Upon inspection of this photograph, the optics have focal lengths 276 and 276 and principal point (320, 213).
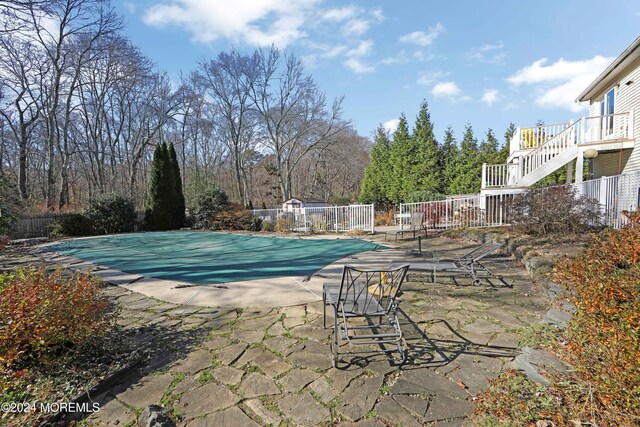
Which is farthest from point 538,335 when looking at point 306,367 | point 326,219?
point 326,219

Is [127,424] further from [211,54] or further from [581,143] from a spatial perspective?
[211,54]

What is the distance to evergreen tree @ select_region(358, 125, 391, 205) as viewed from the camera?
21922mm

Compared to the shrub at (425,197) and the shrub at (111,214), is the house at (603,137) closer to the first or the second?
the shrub at (425,197)

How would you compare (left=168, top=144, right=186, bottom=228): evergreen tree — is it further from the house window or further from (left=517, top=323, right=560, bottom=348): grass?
the house window

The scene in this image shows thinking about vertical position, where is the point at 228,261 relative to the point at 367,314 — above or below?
below

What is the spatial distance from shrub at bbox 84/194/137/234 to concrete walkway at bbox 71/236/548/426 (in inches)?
596

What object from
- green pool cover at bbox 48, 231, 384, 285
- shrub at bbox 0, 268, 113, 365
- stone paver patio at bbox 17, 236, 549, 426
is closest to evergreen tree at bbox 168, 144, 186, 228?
green pool cover at bbox 48, 231, 384, 285

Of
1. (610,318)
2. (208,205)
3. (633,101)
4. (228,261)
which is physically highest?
(633,101)

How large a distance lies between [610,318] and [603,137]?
11920mm

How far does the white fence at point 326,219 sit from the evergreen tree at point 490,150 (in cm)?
1130

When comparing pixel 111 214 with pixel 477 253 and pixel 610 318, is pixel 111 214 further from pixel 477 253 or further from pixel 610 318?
pixel 610 318

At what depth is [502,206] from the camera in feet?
31.7

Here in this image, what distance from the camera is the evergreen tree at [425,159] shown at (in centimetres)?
1922

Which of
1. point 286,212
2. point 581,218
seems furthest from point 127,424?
point 286,212
